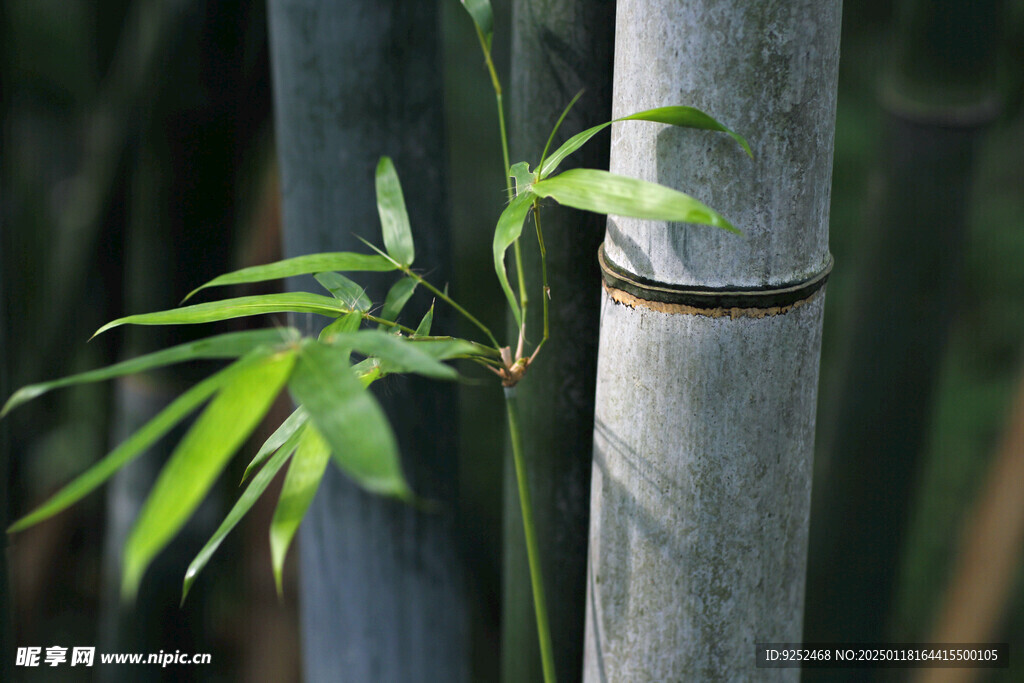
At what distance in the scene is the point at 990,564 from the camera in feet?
4.47

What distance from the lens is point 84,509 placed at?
5.40 feet

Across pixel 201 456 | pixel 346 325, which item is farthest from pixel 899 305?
pixel 201 456

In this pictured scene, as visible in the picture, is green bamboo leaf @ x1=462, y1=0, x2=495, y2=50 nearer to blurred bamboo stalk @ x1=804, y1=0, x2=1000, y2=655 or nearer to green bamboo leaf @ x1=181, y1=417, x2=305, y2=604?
green bamboo leaf @ x1=181, y1=417, x2=305, y2=604

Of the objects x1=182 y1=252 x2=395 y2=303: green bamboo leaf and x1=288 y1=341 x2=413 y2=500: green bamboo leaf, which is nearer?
x1=288 y1=341 x2=413 y2=500: green bamboo leaf

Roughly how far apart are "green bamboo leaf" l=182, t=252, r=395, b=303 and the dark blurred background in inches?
13.7

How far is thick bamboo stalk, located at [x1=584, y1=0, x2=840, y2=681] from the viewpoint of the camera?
0.41 meters

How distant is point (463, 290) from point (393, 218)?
143cm

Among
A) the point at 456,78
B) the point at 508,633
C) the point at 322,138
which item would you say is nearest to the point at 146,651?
the point at 508,633

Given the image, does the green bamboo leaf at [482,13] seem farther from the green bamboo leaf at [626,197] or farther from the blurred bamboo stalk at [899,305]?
the blurred bamboo stalk at [899,305]

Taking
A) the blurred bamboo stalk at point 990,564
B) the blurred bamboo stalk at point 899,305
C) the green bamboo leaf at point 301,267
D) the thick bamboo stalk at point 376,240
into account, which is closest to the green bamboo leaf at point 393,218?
the green bamboo leaf at point 301,267

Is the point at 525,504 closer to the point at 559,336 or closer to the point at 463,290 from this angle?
the point at 559,336

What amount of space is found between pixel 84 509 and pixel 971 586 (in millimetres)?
1516

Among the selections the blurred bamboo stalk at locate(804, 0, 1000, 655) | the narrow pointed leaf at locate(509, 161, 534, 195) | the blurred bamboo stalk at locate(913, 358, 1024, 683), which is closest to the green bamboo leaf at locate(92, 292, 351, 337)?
the narrow pointed leaf at locate(509, 161, 534, 195)

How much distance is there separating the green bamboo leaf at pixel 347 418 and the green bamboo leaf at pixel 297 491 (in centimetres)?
6
